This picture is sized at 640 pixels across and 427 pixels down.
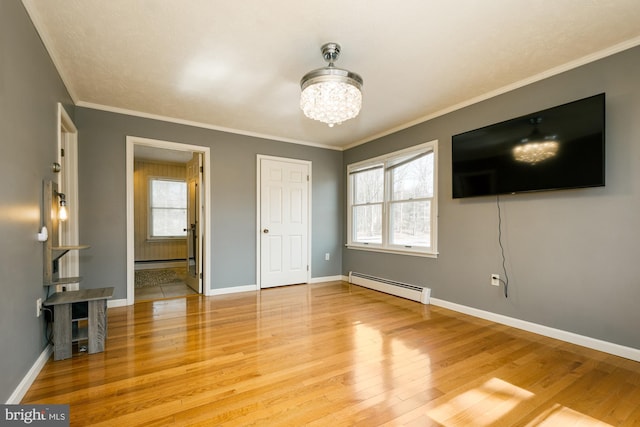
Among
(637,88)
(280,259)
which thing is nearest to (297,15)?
(637,88)

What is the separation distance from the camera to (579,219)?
2645 mm

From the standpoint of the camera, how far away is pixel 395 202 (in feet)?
14.9

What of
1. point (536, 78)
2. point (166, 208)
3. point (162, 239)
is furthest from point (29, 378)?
point (166, 208)

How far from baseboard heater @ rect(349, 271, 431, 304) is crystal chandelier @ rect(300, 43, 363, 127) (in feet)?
8.73

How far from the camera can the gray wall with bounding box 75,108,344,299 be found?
364 cm

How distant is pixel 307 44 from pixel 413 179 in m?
2.55

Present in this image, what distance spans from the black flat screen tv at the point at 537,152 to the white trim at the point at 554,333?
4.32ft

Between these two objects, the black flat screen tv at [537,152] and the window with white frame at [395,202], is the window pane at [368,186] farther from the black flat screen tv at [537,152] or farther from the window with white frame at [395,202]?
the black flat screen tv at [537,152]

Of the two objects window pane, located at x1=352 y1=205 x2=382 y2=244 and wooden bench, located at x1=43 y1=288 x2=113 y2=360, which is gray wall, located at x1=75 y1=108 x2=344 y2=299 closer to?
window pane, located at x1=352 y1=205 x2=382 y2=244

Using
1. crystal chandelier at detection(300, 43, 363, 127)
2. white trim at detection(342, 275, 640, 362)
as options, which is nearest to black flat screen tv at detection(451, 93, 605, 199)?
white trim at detection(342, 275, 640, 362)

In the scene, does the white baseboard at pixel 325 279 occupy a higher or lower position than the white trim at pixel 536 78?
lower

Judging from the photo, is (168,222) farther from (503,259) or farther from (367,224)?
(503,259)

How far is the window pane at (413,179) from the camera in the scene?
406cm

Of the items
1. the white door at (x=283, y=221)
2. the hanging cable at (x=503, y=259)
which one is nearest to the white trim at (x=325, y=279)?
the white door at (x=283, y=221)
